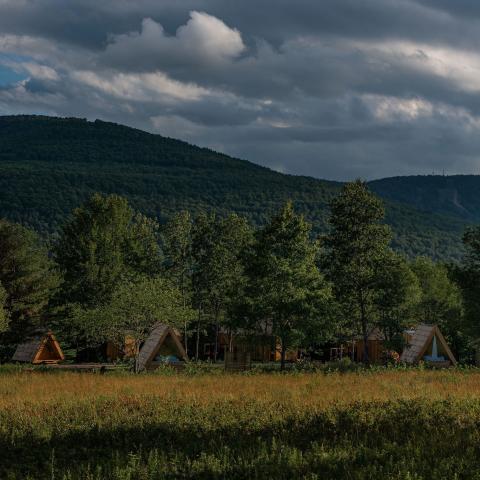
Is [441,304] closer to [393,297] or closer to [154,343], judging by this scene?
[393,297]

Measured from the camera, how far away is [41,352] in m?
62.5

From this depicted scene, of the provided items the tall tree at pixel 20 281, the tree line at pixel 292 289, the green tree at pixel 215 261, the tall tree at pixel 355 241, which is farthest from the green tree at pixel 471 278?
the tall tree at pixel 20 281

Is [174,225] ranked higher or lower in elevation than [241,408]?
higher

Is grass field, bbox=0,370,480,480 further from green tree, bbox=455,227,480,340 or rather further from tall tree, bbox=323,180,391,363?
green tree, bbox=455,227,480,340

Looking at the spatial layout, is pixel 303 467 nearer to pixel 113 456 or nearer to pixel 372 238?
pixel 113 456

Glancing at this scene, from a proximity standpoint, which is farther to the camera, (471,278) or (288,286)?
(471,278)

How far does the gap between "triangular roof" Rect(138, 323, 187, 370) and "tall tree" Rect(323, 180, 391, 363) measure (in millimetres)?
12162

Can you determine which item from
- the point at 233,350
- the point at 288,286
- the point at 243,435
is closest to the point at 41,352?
the point at 233,350

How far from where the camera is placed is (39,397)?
1794cm

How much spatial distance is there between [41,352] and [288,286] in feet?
96.9

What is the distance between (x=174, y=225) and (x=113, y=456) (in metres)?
62.0

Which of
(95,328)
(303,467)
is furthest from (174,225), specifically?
(303,467)

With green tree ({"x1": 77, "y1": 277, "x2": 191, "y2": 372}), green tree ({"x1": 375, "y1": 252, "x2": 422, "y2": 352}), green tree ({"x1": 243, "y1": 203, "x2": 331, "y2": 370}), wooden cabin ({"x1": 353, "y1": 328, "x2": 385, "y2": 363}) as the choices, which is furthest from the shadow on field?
wooden cabin ({"x1": 353, "y1": 328, "x2": 385, "y2": 363})

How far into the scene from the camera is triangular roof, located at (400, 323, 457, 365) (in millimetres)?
46531
